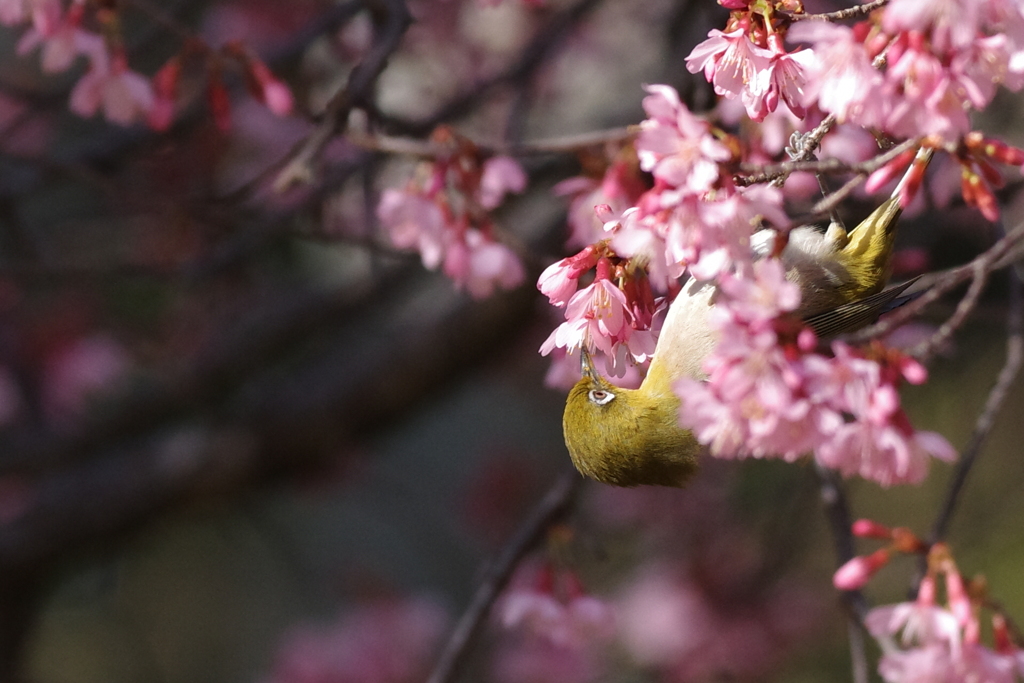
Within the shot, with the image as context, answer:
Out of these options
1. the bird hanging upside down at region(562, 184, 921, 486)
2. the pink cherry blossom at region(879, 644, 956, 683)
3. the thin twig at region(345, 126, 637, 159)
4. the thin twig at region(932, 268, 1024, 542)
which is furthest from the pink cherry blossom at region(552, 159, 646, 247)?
the pink cherry blossom at region(879, 644, 956, 683)

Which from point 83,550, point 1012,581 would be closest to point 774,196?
point 83,550

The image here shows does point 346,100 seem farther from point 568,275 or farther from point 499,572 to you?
point 499,572

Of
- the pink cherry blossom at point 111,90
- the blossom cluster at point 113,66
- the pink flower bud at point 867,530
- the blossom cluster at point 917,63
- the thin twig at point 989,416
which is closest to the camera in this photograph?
the blossom cluster at point 917,63

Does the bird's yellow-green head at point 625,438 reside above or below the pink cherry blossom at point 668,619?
above

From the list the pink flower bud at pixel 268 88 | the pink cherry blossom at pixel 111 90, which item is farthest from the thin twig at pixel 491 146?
the pink cherry blossom at pixel 111 90

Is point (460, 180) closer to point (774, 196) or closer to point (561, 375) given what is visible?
point (561, 375)

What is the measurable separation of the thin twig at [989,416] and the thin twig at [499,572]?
2.60 ft

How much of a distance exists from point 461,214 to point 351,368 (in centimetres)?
166

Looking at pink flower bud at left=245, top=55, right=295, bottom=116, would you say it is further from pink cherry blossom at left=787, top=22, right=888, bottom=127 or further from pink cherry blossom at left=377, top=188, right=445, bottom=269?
pink cherry blossom at left=787, top=22, right=888, bottom=127

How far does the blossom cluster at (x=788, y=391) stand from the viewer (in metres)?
1.12

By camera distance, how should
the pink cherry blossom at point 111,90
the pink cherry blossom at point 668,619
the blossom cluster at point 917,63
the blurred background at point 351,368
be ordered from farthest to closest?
the pink cherry blossom at point 668,619
the blurred background at point 351,368
the pink cherry blossom at point 111,90
the blossom cluster at point 917,63

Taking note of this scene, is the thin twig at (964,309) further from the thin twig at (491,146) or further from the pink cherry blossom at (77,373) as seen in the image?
the pink cherry blossom at (77,373)

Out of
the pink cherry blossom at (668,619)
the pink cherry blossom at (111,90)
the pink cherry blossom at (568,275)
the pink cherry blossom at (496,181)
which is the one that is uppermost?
the pink cherry blossom at (111,90)

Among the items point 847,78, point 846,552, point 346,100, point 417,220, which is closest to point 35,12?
point 346,100
